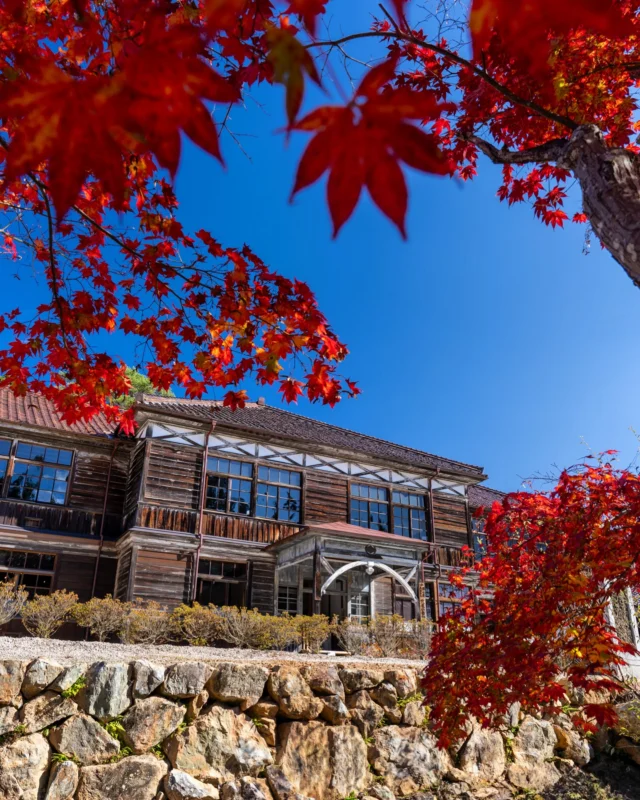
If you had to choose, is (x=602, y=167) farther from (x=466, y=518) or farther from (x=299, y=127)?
(x=466, y=518)

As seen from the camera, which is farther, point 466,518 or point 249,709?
point 466,518

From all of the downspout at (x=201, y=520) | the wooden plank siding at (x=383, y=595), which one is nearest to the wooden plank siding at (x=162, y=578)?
the downspout at (x=201, y=520)

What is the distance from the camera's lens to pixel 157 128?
127cm

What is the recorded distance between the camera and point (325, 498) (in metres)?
17.2

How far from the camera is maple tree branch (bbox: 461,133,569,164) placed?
333 cm

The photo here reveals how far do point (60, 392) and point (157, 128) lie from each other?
176 inches

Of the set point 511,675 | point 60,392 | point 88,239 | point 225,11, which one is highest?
point 88,239

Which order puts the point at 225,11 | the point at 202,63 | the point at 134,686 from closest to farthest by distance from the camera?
1. the point at 225,11
2. the point at 202,63
3. the point at 134,686

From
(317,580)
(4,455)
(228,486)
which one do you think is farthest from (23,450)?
(317,580)

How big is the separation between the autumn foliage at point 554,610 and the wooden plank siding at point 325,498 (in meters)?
11.2

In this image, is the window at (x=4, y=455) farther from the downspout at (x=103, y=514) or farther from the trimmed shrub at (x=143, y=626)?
the trimmed shrub at (x=143, y=626)

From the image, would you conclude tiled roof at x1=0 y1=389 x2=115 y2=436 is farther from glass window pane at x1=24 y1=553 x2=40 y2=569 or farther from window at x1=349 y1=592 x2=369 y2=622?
window at x1=349 y1=592 x2=369 y2=622

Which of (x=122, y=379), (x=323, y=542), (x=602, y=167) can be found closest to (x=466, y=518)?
(x=323, y=542)

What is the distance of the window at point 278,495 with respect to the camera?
53.3 feet
